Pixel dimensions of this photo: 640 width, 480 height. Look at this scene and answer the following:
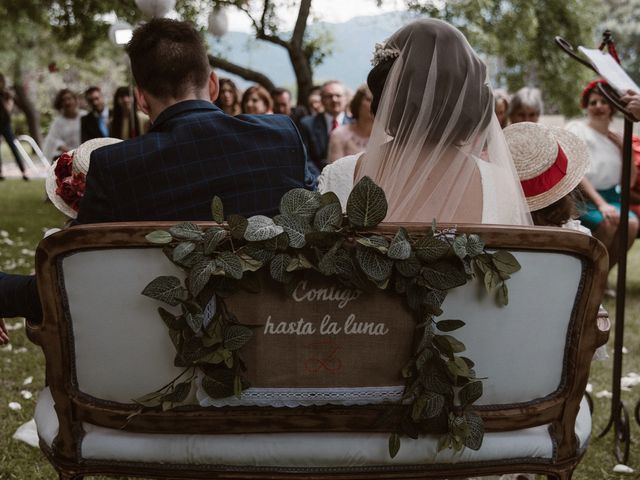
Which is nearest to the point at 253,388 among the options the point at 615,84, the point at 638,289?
the point at 615,84

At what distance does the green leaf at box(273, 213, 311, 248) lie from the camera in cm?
158

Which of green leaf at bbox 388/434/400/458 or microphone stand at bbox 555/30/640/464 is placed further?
microphone stand at bbox 555/30/640/464

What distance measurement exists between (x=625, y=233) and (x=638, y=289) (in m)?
4.27

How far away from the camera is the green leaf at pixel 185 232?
1.58 m

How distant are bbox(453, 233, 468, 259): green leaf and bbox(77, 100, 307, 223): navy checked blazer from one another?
0.68 metres

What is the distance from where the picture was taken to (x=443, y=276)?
160 cm

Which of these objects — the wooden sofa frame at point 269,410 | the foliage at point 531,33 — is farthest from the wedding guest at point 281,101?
the wooden sofa frame at point 269,410

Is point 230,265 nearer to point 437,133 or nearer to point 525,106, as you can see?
point 437,133

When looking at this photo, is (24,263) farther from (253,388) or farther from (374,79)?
(253,388)

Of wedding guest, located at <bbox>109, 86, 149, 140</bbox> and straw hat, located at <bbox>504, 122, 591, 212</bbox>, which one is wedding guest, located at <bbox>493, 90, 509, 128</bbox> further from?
wedding guest, located at <bbox>109, 86, 149, 140</bbox>

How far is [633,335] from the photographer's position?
530 cm

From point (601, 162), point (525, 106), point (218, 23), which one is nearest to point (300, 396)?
point (601, 162)

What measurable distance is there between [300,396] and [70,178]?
1.15 meters

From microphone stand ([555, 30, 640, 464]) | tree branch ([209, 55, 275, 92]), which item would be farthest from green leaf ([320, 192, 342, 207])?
tree branch ([209, 55, 275, 92])
